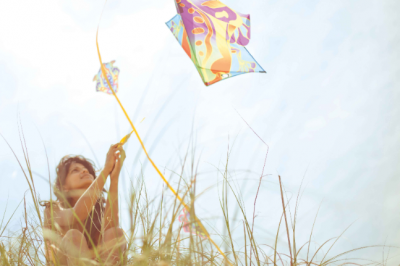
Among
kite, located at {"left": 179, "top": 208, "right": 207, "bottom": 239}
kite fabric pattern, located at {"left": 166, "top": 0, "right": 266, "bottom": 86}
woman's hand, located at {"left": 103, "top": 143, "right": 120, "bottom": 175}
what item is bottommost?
kite, located at {"left": 179, "top": 208, "right": 207, "bottom": 239}

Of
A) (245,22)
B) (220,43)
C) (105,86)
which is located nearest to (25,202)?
(105,86)

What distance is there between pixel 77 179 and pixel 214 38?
189 centimetres

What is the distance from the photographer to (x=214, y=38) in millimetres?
2852

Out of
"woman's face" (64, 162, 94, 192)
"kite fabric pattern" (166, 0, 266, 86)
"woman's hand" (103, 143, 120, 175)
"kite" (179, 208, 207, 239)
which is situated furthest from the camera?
"kite fabric pattern" (166, 0, 266, 86)

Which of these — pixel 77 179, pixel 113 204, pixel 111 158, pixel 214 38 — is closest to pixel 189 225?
pixel 113 204

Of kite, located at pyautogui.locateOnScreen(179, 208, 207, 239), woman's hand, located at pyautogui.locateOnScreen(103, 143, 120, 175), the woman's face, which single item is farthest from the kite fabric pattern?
kite, located at pyautogui.locateOnScreen(179, 208, 207, 239)

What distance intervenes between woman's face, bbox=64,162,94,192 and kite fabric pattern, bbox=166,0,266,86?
1.47 meters

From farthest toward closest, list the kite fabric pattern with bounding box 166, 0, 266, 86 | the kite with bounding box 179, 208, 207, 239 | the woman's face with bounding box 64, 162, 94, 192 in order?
the kite fabric pattern with bounding box 166, 0, 266, 86
the woman's face with bounding box 64, 162, 94, 192
the kite with bounding box 179, 208, 207, 239

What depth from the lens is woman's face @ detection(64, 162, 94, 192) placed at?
1.83 meters

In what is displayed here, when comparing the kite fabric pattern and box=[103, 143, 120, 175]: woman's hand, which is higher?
the kite fabric pattern

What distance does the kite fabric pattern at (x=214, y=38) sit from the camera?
9.20 feet

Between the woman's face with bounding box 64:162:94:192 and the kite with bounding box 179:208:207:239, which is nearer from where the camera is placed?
the kite with bounding box 179:208:207:239

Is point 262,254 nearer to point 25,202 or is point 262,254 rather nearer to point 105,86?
point 25,202

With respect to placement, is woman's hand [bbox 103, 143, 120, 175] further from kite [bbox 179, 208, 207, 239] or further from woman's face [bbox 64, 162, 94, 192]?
kite [bbox 179, 208, 207, 239]
